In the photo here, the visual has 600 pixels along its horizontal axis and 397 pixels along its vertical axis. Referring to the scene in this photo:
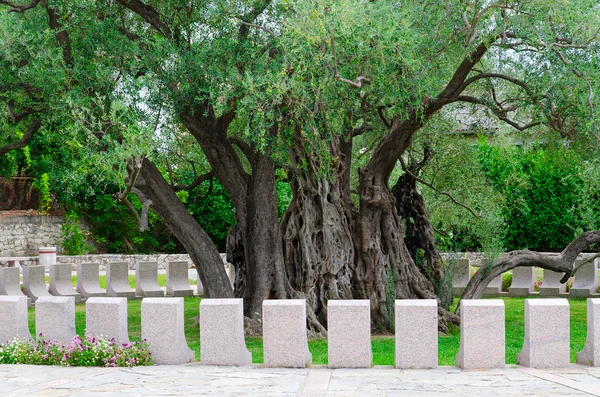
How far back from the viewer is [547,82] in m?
12.5

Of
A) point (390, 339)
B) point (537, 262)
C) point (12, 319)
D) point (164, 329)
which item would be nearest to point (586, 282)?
point (537, 262)

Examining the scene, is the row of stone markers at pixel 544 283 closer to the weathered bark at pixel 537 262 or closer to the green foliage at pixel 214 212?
the weathered bark at pixel 537 262

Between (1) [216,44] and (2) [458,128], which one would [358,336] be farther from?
(2) [458,128]

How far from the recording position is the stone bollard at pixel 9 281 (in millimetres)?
19188

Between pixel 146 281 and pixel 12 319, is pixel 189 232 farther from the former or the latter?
pixel 146 281

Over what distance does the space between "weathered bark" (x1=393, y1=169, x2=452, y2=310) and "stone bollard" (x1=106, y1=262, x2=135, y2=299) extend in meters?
8.25

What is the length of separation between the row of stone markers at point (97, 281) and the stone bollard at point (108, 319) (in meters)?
10.3

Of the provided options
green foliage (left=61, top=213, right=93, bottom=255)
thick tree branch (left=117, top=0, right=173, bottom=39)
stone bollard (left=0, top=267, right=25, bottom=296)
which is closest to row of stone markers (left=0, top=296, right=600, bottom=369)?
thick tree branch (left=117, top=0, right=173, bottom=39)

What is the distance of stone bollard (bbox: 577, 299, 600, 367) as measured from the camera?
9.44 metres

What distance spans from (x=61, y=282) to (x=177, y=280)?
3.07 meters

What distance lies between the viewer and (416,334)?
30.9ft

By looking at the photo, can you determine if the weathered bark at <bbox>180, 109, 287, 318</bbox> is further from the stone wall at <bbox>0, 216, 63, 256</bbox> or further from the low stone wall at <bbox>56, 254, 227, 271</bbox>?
the stone wall at <bbox>0, 216, 63, 256</bbox>

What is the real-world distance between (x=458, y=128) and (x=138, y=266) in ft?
30.5

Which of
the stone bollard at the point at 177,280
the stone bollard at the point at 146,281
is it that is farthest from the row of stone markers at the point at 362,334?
the stone bollard at the point at 177,280
